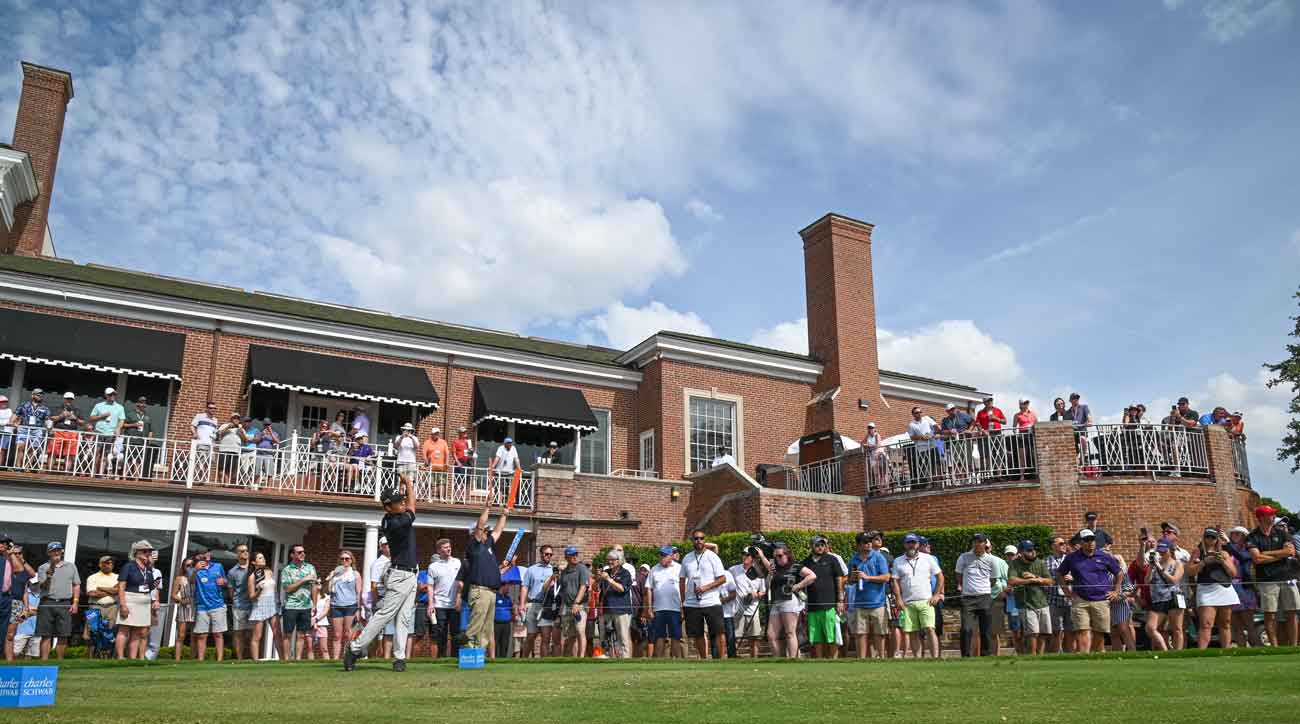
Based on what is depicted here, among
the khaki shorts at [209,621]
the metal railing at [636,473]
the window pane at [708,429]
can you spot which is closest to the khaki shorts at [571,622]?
the khaki shorts at [209,621]

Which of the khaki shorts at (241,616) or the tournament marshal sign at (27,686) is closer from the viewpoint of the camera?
the tournament marshal sign at (27,686)

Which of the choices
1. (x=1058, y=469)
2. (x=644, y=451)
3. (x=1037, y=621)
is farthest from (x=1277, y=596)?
(x=644, y=451)

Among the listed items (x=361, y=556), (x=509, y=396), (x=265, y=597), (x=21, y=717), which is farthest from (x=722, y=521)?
(x=21, y=717)

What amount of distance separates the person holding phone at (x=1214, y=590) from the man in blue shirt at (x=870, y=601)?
3331 millimetres

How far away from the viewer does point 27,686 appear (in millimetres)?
4820

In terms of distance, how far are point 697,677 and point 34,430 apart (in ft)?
46.4

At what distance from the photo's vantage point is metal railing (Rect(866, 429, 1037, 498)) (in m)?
17.3

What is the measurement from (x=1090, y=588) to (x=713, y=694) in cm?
696

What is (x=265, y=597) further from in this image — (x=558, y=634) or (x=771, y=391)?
(x=771, y=391)

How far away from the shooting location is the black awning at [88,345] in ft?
57.8

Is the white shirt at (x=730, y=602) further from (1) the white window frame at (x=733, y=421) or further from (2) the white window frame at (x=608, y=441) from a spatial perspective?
(2) the white window frame at (x=608, y=441)

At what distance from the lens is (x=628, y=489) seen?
2086 cm

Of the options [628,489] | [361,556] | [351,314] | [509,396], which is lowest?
[361,556]

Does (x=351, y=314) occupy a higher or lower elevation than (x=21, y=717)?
higher
